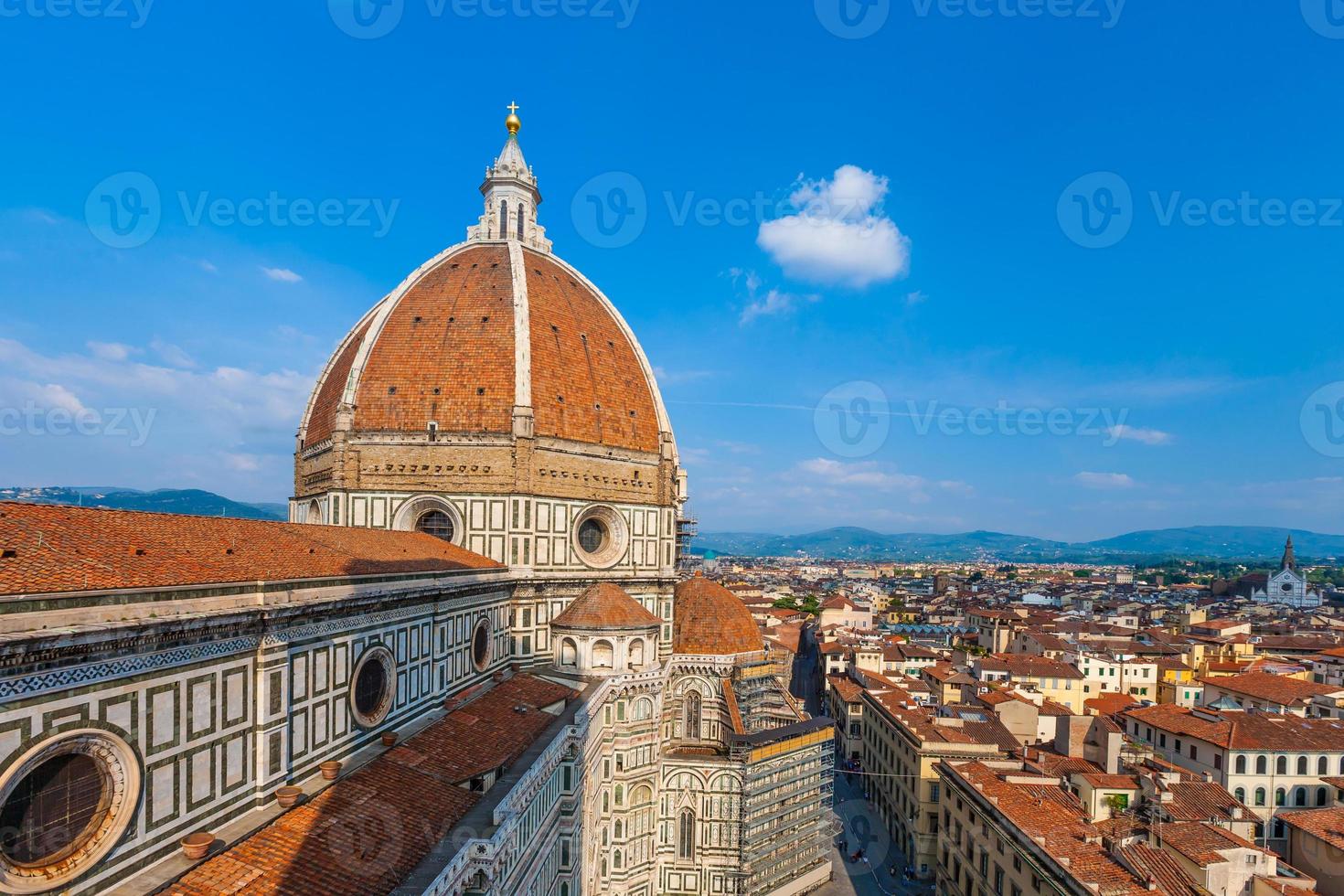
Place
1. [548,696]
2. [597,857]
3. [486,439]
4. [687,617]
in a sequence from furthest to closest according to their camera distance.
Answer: [687,617] → [486,439] → [597,857] → [548,696]

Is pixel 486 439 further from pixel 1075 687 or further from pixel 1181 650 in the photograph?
pixel 1181 650

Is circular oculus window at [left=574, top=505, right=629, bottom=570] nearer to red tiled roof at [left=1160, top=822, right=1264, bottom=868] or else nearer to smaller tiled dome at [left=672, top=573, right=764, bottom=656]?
smaller tiled dome at [left=672, top=573, right=764, bottom=656]

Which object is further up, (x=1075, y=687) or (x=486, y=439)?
(x=486, y=439)

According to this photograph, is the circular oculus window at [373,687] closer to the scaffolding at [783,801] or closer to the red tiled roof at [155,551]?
the red tiled roof at [155,551]

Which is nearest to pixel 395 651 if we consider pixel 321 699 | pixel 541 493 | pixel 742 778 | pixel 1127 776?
pixel 321 699

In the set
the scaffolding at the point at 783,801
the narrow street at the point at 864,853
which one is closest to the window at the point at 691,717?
the scaffolding at the point at 783,801

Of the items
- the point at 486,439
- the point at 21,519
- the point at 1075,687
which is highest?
the point at 486,439
